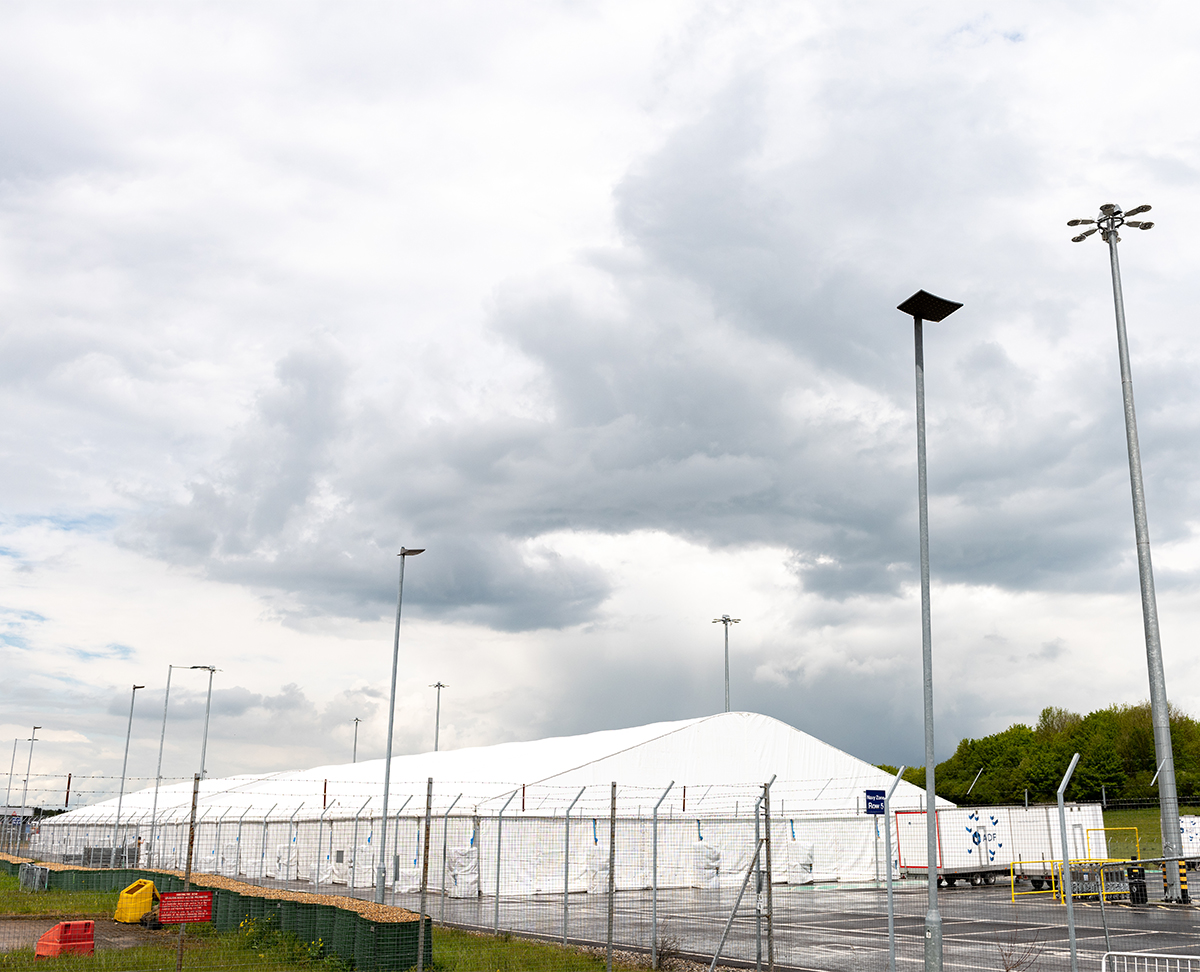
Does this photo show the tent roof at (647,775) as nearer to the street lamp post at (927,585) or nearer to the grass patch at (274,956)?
the grass patch at (274,956)

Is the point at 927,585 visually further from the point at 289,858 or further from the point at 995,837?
the point at 289,858

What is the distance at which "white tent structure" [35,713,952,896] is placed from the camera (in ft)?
130

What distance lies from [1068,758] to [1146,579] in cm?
7969

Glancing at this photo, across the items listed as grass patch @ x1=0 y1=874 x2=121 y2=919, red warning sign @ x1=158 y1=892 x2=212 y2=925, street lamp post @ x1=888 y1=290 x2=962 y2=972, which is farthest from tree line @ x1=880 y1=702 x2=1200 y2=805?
red warning sign @ x1=158 y1=892 x2=212 y2=925

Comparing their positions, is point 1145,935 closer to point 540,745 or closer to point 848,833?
point 848,833

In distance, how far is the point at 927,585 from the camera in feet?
49.8

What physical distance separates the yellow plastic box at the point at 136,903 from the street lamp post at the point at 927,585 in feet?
68.7

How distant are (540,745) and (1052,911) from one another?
3140 cm

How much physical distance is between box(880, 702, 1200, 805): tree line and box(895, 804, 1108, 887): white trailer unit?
4307 cm

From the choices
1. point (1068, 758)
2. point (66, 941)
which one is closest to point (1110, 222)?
point (66, 941)

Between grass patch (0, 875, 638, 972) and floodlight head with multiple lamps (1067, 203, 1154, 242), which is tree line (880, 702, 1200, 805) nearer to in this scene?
floodlight head with multiple lamps (1067, 203, 1154, 242)

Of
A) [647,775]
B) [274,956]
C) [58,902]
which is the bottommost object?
[58,902]

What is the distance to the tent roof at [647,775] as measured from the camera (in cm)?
4509

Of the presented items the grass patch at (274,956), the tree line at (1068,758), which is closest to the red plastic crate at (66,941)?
the grass patch at (274,956)
